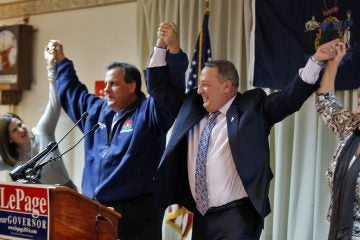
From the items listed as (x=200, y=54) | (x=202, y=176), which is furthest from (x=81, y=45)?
(x=202, y=176)

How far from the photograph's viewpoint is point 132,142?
2.17 metres

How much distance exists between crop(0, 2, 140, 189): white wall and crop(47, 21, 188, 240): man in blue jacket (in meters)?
1.60

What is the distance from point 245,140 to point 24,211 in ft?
2.68

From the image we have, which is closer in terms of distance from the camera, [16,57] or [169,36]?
[169,36]

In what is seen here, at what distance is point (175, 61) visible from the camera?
1980mm

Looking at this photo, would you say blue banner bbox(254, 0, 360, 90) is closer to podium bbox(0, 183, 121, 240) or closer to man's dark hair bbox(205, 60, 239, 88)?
man's dark hair bbox(205, 60, 239, 88)

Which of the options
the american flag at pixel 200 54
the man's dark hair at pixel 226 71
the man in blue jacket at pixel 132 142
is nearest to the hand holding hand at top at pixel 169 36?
the man in blue jacket at pixel 132 142

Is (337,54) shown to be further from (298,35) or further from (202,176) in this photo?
(298,35)

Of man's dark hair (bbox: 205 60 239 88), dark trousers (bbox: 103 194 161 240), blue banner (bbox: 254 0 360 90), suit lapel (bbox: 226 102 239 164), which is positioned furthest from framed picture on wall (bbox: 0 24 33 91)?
suit lapel (bbox: 226 102 239 164)

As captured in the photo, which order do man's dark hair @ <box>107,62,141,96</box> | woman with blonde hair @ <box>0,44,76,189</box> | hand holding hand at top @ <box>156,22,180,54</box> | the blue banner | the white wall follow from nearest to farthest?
1. hand holding hand at top @ <box>156,22,180,54</box>
2. man's dark hair @ <box>107,62,141,96</box>
3. woman with blonde hair @ <box>0,44,76,189</box>
4. the blue banner
5. the white wall

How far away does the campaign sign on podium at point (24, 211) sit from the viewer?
1.42 metres

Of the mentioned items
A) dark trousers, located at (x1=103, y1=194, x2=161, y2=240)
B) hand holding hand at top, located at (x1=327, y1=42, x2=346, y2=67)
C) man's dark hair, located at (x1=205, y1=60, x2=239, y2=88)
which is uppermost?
hand holding hand at top, located at (x1=327, y1=42, x2=346, y2=67)

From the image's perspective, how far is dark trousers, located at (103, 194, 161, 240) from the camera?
2178mm

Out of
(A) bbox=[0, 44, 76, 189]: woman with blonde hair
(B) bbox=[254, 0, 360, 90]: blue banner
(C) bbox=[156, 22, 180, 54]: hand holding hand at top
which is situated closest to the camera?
(C) bbox=[156, 22, 180, 54]: hand holding hand at top
